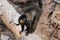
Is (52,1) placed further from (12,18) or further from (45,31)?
(12,18)

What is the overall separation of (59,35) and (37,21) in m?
1.12

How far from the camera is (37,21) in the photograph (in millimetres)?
3588

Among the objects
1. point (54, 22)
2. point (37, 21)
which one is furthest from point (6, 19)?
point (54, 22)

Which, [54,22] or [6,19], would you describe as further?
[6,19]

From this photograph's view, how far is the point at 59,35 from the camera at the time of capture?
8.27 feet

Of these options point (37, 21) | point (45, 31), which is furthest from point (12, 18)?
point (45, 31)

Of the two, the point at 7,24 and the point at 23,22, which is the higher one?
the point at 23,22

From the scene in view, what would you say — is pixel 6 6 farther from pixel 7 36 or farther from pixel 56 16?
pixel 56 16

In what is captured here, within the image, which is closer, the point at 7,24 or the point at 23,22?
the point at 23,22

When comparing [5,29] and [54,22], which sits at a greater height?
[54,22]

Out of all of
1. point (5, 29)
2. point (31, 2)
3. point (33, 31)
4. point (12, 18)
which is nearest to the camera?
point (33, 31)

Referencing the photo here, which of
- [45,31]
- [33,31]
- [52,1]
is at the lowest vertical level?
[33,31]

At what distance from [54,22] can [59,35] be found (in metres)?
0.22

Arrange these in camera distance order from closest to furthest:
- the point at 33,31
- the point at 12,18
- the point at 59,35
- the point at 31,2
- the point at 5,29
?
the point at 59,35 < the point at 33,31 < the point at 12,18 < the point at 5,29 < the point at 31,2
